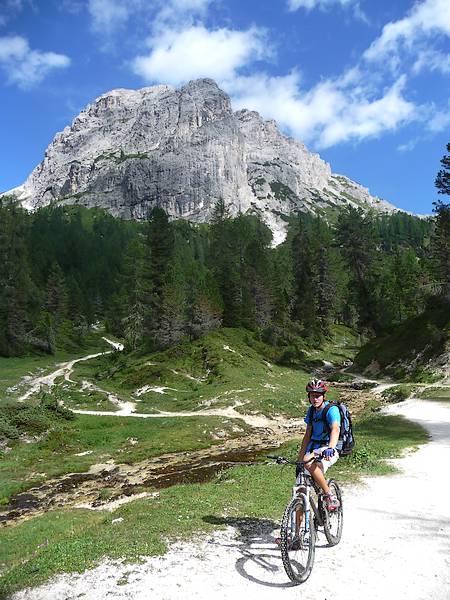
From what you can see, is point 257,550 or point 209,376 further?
point 209,376

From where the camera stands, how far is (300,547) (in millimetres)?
8234

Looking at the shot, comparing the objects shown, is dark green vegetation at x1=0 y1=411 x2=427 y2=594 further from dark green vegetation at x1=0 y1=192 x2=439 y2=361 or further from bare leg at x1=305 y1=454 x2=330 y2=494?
dark green vegetation at x1=0 y1=192 x2=439 y2=361

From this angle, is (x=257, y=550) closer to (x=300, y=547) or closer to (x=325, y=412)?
(x=300, y=547)

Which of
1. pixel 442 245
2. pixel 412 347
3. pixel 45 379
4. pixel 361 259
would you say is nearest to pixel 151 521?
pixel 45 379

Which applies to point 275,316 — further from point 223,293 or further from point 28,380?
point 28,380

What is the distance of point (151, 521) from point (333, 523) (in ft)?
15.9

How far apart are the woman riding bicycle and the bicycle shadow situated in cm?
161

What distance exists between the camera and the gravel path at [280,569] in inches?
307

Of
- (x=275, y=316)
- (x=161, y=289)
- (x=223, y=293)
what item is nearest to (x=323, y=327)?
(x=275, y=316)

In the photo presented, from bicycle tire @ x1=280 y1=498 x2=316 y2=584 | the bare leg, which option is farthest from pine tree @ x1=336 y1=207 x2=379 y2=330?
bicycle tire @ x1=280 y1=498 x2=316 y2=584

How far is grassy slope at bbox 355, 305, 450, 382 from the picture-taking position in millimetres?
52469

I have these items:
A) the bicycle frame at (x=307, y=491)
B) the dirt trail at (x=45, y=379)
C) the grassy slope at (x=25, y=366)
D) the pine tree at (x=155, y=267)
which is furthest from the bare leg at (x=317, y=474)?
the pine tree at (x=155, y=267)

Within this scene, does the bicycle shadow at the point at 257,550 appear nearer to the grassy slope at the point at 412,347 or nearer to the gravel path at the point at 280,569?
the gravel path at the point at 280,569

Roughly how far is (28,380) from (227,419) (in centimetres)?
3146
